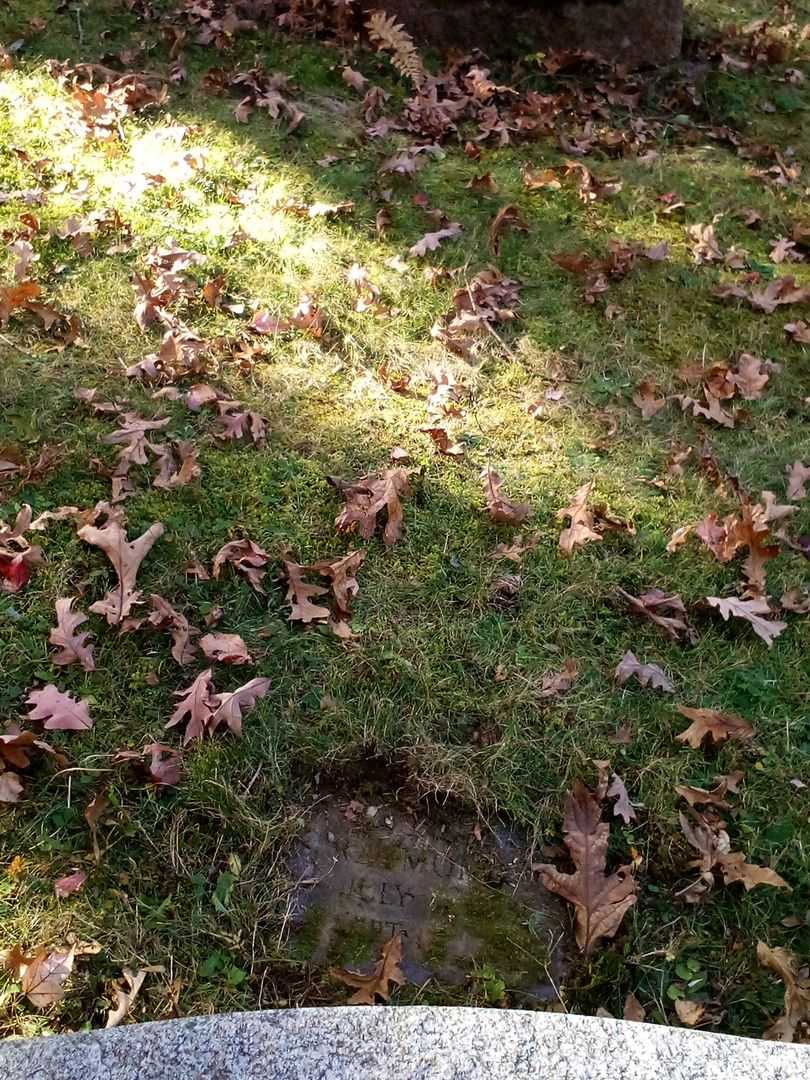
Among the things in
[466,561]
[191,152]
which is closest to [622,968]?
[466,561]

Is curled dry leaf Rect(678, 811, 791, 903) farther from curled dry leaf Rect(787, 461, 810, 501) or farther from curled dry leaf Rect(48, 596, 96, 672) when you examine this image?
curled dry leaf Rect(48, 596, 96, 672)

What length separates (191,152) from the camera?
5.20 metres

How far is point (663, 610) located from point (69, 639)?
2215 millimetres

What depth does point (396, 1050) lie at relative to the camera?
5.37 ft

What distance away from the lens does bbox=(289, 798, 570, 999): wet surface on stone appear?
96.3 inches

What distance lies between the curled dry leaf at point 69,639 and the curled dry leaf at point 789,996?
2310 millimetres

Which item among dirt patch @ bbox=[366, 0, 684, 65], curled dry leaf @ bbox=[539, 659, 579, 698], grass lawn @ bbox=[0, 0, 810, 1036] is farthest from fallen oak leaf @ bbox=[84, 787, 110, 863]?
dirt patch @ bbox=[366, 0, 684, 65]

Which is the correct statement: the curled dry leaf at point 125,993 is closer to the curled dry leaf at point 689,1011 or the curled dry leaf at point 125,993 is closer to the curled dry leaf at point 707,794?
the curled dry leaf at point 689,1011

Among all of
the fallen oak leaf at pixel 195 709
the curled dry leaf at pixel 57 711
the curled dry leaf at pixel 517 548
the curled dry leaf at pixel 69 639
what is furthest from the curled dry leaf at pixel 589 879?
the curled dry leaf at pixel 69 639

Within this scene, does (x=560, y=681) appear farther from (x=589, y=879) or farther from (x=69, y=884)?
(x=69, y=884)

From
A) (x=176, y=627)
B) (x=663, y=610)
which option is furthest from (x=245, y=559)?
(x=663, y=610)

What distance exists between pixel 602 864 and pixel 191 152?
4690mm

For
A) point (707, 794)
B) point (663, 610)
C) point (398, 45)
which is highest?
point (398, 45)

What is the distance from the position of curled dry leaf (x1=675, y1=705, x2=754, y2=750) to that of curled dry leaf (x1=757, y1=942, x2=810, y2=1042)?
0.67 metres
